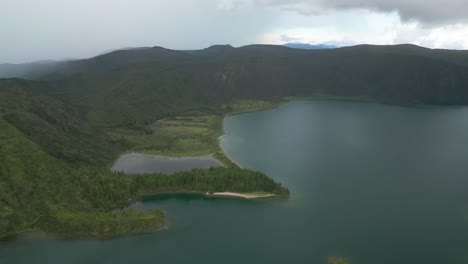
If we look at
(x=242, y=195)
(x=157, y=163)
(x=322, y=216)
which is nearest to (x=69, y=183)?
(x=157, y=163)

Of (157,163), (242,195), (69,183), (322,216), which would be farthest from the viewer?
(157,163)

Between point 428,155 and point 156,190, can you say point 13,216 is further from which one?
point 428,155

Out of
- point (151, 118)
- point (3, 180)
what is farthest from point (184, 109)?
point (3, 180)

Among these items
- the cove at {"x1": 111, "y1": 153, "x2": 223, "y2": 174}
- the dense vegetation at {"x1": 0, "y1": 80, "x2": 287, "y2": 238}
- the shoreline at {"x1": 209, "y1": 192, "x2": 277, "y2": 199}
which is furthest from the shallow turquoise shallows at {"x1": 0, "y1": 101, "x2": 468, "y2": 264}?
the cove at {"x1": 111, "y1": 153, "x2": 223, "y2": 174}

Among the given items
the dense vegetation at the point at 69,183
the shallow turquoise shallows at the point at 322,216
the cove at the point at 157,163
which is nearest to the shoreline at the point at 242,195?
the dense vegetation at the point at 69,183

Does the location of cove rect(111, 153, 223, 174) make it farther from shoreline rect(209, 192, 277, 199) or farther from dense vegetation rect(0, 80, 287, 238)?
shoreline rect(209, 192, 277, 199)

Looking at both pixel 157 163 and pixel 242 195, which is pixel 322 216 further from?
pixel 157 163
